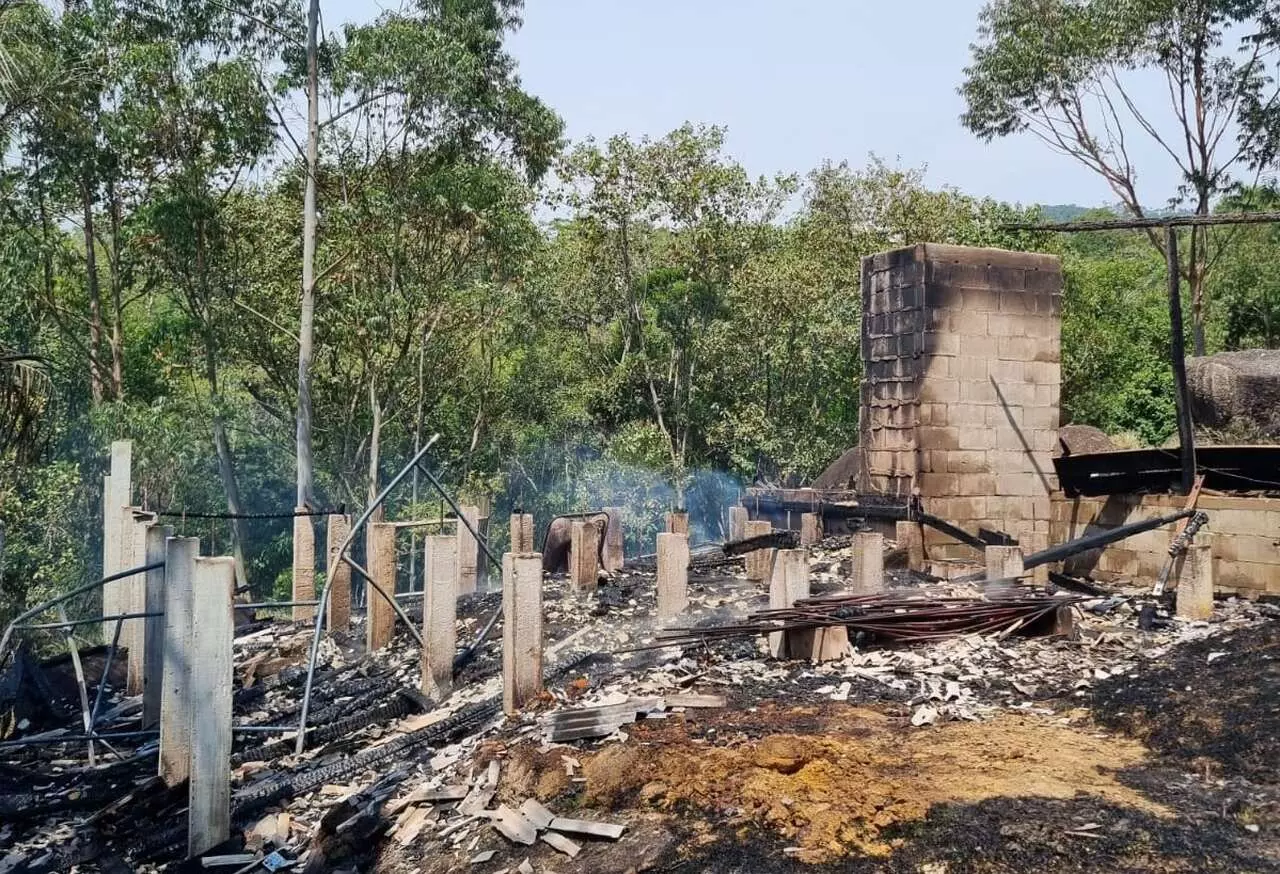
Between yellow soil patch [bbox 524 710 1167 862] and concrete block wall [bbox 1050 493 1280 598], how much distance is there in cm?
445

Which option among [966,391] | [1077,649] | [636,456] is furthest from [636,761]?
[636,456]

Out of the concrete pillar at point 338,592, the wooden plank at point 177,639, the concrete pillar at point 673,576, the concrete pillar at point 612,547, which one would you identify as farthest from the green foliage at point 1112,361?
the wooden plank at point 177,639

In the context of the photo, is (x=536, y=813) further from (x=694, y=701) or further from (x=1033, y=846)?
(x=1033, y=846)

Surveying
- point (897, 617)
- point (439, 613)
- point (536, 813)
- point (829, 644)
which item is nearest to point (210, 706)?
point (536, 813)

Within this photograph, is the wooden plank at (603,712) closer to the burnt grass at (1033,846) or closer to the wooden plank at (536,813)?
the wooden plank at (536,813)

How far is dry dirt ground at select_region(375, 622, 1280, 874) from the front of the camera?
5.08 m

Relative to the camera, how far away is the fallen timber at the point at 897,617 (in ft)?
27.5

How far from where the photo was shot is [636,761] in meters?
6.30

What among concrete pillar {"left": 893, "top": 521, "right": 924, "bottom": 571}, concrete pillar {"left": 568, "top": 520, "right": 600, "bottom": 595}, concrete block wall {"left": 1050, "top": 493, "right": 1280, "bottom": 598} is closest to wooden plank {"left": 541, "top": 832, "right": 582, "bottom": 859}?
concrete pillar {"left": 568, "top": 520, "right": 600, "bottom": 595}

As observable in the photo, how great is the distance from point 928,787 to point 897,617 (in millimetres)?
2931

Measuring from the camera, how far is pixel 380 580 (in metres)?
11.1

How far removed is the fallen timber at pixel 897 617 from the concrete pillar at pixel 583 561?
12.4ft

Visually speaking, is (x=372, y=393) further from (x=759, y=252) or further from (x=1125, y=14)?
(x=1125, y=14)

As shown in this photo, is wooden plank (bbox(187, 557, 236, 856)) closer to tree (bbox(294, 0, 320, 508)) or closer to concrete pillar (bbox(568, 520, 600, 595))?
concrete pillar (bbox(568, 520, 600, 595))
